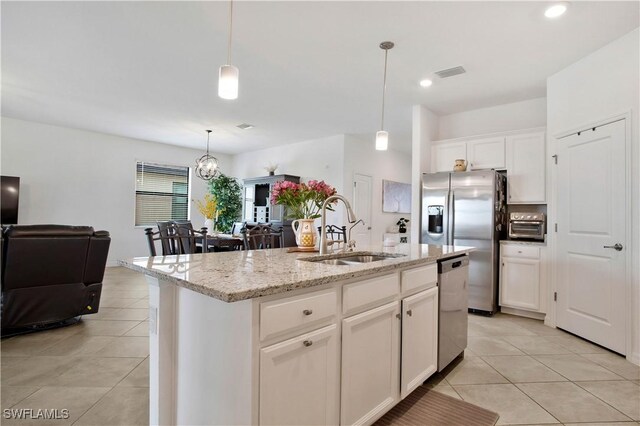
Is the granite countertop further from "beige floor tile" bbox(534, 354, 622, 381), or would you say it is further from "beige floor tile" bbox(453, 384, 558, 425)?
"beige floor tile" bbox(534, 354, 622, 381)

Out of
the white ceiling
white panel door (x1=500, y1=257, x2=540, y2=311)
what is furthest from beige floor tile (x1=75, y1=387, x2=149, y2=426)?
white panel door (x1=500, y1=257, x2=540, y2=311)

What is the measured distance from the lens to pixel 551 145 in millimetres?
3600

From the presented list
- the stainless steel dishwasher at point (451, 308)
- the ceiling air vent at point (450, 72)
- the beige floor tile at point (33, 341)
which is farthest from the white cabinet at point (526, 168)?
the beige floor tile at point (33, 341)

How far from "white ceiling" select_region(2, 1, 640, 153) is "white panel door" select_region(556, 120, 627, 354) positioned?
931 mm

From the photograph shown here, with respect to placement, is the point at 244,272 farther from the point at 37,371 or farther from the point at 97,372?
the point at 37,371

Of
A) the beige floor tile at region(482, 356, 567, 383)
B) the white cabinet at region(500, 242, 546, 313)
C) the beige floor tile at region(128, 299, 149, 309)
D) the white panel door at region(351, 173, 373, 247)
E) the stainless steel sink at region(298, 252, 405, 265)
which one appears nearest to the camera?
the stainless steel sink at region(298, 252, 405, 265)

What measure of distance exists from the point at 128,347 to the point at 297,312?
221 cm

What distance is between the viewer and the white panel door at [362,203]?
642 centimetres

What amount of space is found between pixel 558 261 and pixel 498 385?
6.14 feet

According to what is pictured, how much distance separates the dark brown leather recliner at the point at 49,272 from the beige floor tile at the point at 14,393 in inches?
42.4

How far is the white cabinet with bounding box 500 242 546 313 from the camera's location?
3.71 m

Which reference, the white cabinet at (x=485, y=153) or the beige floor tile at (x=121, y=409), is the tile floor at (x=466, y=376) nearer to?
the beige floor tile at (x=121, y=409)

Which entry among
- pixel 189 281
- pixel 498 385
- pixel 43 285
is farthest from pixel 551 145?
pixel 43 285

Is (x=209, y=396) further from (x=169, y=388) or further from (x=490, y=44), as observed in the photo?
(x=490, y=44)
